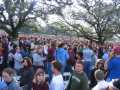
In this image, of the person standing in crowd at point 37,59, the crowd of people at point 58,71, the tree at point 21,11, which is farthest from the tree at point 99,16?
the person standing in crowd at point 37,59

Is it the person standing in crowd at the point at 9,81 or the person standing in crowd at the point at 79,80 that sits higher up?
the person standing in crowd at the point at 9,81

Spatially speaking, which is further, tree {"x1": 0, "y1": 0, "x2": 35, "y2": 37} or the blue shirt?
tree {"x1": 0, "y1": 0, "x2": 35, "y2": 37}

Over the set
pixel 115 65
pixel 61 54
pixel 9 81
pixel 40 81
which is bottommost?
pixel 61 54

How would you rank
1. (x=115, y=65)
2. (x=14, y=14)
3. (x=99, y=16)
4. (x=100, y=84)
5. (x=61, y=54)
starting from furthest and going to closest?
(x=99, y=16) < (x=14, y=14) < (x=61, y=54) < (x=115, y=65) < (x=100, y=84)

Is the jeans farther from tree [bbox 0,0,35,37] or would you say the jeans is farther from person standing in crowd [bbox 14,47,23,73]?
tree [bbox 0,0,35,37]

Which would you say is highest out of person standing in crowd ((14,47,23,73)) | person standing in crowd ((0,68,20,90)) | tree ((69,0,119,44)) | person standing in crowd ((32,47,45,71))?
person standing in crowd ((0,68,20,90))

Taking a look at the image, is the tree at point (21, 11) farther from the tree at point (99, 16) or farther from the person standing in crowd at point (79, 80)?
the person standing in crowd at point (79, 80)

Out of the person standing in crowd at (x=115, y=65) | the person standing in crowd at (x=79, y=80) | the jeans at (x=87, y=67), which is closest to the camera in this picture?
the person standing in crowd at (x=79, y=80)

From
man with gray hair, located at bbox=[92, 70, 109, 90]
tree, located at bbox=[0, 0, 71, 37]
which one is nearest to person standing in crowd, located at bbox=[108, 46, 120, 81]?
man with gray hair, located at bbox=[92, 70, 109, 90]

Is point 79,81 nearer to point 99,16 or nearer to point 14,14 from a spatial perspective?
point 14,14

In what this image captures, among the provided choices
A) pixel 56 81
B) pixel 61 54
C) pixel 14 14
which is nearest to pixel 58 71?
pixel 56 81

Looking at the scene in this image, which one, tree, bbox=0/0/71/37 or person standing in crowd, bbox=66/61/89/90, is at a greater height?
person standing in crowd, bbox=66/61/89/90

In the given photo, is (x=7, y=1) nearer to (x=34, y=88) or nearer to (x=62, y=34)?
(x=62, y=34)

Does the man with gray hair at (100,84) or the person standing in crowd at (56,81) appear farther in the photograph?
the person standing in crowd at (56,81)
